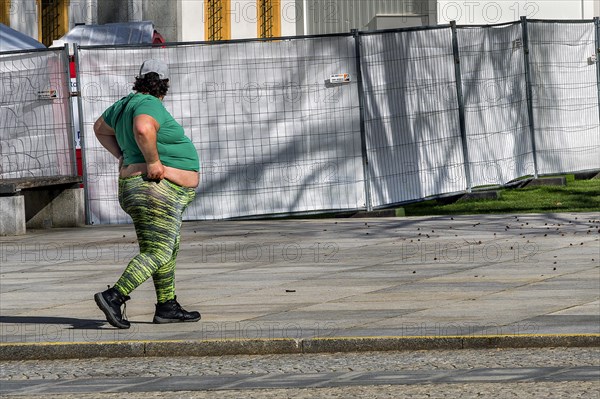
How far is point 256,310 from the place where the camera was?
10820mm

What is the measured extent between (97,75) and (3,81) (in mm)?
1277

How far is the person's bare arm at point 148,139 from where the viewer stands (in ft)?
32.0

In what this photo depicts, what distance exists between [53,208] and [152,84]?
29.2 ft

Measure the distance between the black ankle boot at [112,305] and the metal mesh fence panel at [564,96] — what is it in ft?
39.3

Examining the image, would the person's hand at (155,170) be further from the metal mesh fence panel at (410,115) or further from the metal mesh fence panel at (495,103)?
the metal mesh fence panel at (495,103)

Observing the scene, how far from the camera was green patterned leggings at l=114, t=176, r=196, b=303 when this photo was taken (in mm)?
10016

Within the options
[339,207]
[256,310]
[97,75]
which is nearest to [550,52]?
[339,207]

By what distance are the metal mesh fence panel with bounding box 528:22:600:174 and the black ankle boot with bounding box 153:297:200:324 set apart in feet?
37.9

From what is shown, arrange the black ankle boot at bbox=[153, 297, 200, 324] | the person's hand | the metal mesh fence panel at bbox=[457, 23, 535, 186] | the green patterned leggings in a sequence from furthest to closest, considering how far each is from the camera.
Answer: the metal mesh fence panel at bbox=[457, 23, 535, 186] < the black ankle boot at bbox=[153, 297, 200, 324] < the green patterned leggings < the person's hand

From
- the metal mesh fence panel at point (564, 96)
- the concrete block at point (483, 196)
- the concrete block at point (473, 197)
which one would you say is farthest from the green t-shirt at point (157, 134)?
the metal mesh fence panel at point (564, 96)

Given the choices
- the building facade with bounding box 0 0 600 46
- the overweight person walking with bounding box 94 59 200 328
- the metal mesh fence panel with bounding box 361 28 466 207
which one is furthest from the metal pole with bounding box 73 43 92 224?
the building facade with bounding box 0 0 600 46

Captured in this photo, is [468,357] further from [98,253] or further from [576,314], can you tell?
[98,253]

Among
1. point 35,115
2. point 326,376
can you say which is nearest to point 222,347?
point 326,376

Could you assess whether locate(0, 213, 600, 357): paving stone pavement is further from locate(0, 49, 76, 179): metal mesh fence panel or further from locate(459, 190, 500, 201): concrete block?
locate(459, 190, 500, 201): concrete block
